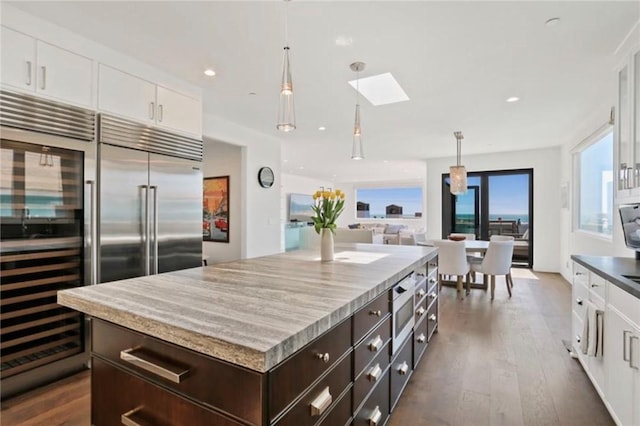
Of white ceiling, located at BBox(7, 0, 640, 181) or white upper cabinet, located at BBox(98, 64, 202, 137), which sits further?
white upper cabinet, located at BBox(98, 64, 202, 137)

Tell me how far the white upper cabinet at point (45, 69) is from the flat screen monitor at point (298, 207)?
967 centimetres

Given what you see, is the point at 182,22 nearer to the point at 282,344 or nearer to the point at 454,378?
the point at 282,344

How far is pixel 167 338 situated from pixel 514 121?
5.31 m

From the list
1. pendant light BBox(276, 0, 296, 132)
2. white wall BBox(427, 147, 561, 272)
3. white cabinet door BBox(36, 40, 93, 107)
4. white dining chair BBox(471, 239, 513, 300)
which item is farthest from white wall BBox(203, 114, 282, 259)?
white wall BBox(427, 147, 561, 272)

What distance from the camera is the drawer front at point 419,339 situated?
7.80 feet

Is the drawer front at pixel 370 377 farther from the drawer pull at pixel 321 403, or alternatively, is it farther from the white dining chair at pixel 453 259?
the white dining chair at pixel 453 259

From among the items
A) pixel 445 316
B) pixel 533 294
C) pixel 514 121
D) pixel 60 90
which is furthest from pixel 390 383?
pixel 514 121

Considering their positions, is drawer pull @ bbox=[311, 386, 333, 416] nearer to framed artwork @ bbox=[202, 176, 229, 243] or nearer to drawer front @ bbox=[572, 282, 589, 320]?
drawer front @ bbox=[572, 282, 589, 320]

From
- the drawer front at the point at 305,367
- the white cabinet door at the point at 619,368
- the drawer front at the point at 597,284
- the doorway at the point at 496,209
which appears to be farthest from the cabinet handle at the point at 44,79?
the doorway at the point at 496,209

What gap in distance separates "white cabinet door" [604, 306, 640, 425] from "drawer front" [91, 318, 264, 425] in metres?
1.82

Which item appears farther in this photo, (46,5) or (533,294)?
(533,294)

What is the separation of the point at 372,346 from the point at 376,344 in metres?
0.05

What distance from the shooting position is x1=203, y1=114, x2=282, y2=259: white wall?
4.88 m

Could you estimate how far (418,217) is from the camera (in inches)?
530
